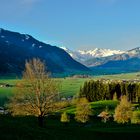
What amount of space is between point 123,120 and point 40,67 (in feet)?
223

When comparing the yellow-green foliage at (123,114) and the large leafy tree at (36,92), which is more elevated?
the large leafy tree at (36,92)

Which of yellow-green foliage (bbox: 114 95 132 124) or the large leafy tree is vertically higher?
the large leafy tree

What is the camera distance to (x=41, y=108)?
237 feet

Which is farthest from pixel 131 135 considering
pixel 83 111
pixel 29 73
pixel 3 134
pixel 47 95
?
pixel 83 111

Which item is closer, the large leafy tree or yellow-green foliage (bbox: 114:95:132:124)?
the large leafy tree

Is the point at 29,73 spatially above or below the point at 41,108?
above

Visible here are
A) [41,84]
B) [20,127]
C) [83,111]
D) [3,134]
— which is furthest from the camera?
[83,111]

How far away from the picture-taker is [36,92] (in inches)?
2783

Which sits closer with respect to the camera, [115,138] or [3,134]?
[3,134]

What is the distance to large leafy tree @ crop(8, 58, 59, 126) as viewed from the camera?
70.6m

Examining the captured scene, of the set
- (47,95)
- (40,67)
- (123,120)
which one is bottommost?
(123,120)

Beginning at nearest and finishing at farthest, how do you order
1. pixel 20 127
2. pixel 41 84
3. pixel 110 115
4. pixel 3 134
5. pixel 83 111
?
pixel 3 134 < pixel 20 127 < pixel 41 84 < pixel 83 111 < pixel 110 115

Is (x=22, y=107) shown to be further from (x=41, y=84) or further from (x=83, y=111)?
(x=83, y=111)

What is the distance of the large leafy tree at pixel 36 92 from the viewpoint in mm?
70562
